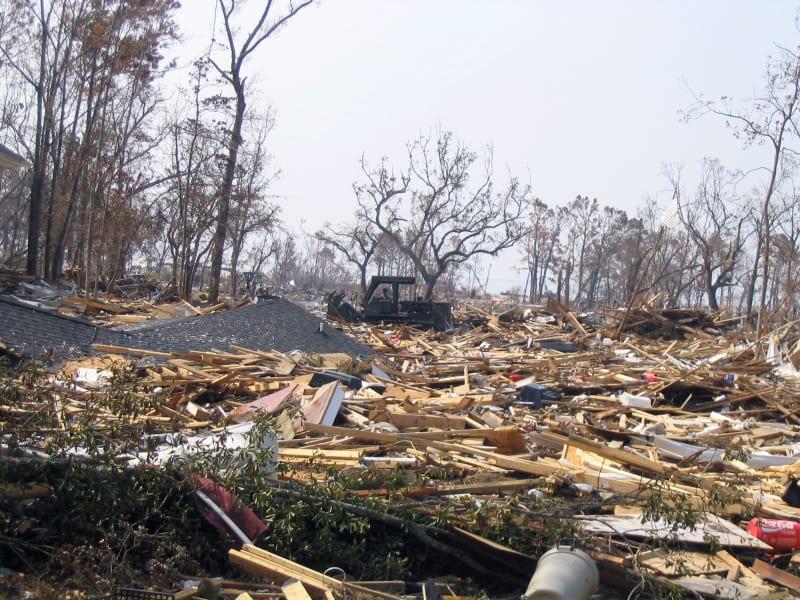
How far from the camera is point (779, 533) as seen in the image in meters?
5.45

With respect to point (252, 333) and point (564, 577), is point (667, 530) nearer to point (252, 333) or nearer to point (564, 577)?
point (564, 577)

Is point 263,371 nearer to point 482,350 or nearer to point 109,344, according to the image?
point 109,344

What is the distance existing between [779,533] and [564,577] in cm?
213

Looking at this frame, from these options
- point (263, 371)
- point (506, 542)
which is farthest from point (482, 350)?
point (506, 542)

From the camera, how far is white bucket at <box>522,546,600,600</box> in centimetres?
416

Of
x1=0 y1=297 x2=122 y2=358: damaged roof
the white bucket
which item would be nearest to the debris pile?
the white bucket

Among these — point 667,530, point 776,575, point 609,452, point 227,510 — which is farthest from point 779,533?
point 227,510

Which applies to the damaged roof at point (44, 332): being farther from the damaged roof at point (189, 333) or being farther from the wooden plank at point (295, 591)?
the wooden plank at point (295, 591)

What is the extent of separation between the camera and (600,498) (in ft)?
20.2

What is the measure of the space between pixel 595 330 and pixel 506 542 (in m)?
18.2

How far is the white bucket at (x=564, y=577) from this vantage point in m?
4.16

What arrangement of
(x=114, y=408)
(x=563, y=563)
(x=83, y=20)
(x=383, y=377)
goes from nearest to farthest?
(x=563, y=563)
(x=114, y=408)
(x=383, y=377)
(x=83, y=20)

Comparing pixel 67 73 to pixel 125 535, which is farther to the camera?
pixel 67 73

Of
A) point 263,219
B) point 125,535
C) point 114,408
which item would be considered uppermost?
point 263,219
